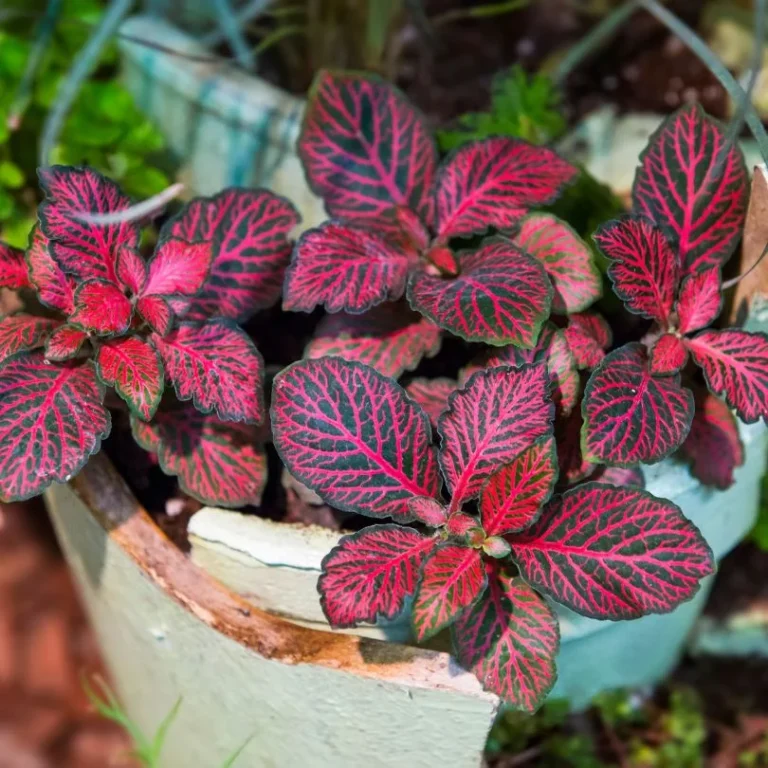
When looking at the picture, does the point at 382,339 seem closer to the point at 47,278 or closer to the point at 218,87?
the point at 47,278

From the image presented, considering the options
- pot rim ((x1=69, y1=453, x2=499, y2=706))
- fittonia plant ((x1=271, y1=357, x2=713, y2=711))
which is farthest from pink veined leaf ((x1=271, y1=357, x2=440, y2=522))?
pot rim ((x1=69, y1=453, x2=499, y2=706))

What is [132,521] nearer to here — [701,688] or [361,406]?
[361,406]

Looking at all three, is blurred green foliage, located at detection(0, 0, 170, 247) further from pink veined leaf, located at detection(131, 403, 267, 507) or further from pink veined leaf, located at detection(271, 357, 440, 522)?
Answer: pink veined leaf, located at detection(271, 357, 440, 522)

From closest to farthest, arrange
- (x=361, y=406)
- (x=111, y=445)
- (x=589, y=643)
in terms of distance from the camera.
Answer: (x=361, y=406) → (x=111, y=445) → (x=589, y=643)

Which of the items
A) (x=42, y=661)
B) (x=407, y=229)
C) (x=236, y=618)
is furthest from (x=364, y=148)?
(x=42, y=661)

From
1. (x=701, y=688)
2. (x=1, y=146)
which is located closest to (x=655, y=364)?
(x=701, y=688)

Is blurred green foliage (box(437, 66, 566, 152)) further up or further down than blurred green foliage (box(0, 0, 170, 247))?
further up

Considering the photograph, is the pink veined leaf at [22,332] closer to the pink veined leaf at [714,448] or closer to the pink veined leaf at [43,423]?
the pink veined leaf at [43,423]
